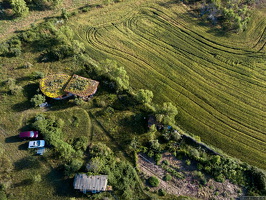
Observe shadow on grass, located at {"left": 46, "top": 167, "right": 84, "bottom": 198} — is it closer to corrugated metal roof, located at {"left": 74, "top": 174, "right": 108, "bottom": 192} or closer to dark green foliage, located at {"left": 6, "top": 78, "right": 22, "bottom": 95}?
corrugated metal roof, located at {"left": 74, "top": 174, "right": 108, "bottom": 192}

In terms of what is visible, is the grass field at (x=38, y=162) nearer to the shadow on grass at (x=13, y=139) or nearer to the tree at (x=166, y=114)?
the shadow on grass at (x=13, y=139)

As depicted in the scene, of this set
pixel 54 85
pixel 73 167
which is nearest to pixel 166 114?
pixel 73 167

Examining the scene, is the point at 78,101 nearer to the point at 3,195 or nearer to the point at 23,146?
the point at 23,146

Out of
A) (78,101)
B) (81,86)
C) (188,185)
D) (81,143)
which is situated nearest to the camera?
(188,185)

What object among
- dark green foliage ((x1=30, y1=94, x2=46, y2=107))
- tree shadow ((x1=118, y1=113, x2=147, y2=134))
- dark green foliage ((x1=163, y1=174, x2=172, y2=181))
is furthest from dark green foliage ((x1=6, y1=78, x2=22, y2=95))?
dark green foliage ((x1=163, y1=174, x2=172, y2=181))

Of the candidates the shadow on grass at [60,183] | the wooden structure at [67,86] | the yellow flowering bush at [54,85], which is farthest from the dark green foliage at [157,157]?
the yellow flowering bush at [54,85]

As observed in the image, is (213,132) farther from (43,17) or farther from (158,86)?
(43,17)

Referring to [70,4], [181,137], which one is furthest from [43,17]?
[181,137]
